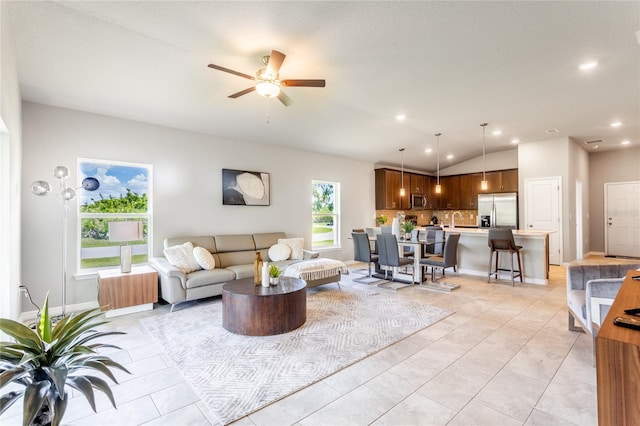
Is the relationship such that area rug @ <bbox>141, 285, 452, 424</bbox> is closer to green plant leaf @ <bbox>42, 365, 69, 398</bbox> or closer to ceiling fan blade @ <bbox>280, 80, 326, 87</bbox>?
green plant leaf @ <bbox>42, 365, 69, 398</bbox>

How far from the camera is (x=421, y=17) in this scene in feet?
8.46

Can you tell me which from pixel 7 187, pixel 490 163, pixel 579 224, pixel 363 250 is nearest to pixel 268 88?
pixel 7 187

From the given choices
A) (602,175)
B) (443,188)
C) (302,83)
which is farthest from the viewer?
(443,188)

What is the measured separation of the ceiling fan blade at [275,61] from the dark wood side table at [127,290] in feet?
10.2

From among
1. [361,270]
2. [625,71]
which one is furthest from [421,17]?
[361,270]

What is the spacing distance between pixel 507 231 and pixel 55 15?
628 centimetres

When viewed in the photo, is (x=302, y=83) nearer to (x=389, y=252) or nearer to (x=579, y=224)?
Result: (x=389, y=252)

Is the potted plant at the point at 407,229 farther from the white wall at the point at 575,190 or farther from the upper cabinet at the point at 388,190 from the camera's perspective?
the white wall at the point at 575,190

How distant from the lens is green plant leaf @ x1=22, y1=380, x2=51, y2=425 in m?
1.03

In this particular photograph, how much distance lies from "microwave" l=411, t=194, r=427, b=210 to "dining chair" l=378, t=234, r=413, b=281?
397cm

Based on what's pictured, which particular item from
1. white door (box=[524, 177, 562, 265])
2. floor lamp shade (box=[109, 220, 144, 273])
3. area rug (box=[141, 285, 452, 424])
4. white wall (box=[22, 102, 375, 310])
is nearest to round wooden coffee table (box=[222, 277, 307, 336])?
area rug (box=[141, 285, 452, 424])

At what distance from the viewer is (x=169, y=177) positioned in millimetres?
4895

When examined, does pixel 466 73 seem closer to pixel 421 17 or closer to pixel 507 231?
pixel 421 17

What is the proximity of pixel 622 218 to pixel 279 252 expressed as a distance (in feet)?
29.7
